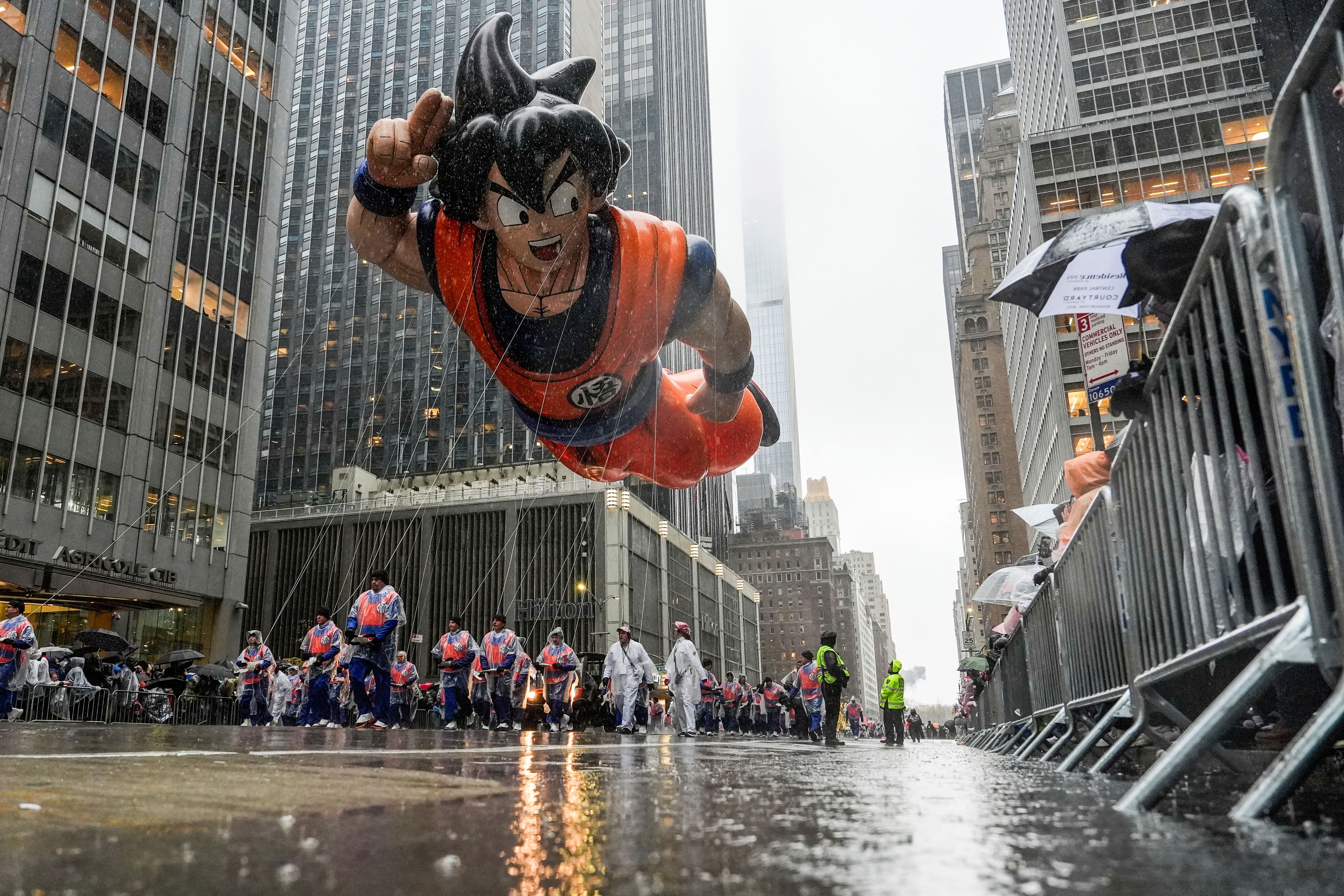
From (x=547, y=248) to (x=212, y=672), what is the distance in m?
17.1

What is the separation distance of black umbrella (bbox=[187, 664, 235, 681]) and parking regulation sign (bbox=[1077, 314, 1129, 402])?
18.2 metres

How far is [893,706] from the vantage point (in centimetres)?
1670

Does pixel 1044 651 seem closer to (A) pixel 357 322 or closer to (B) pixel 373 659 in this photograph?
(B) pixel 373 659

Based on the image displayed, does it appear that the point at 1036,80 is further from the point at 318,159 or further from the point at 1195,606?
the point at 1195,606

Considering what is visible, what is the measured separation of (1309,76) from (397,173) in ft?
24.4

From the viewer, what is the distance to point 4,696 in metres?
13.7

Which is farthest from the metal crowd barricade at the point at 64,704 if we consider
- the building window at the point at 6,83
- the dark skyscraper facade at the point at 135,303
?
the building window at the point at 6,83

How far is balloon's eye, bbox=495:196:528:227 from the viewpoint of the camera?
27.0 feet

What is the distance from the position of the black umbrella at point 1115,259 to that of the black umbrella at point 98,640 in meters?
20.2

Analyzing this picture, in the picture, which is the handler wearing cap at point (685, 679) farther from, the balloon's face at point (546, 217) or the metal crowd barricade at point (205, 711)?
the metal crowd barricade at point (205, 711)

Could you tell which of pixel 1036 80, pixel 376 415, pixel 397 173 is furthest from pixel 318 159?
pixel 1036 80

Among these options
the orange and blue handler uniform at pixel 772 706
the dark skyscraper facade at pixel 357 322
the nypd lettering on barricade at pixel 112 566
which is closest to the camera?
the nypd lettering on barricade at pixel 112 566

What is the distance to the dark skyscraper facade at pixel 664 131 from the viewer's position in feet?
187

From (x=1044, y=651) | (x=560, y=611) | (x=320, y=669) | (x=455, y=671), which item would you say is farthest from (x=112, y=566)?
(x=1044, y=651)
